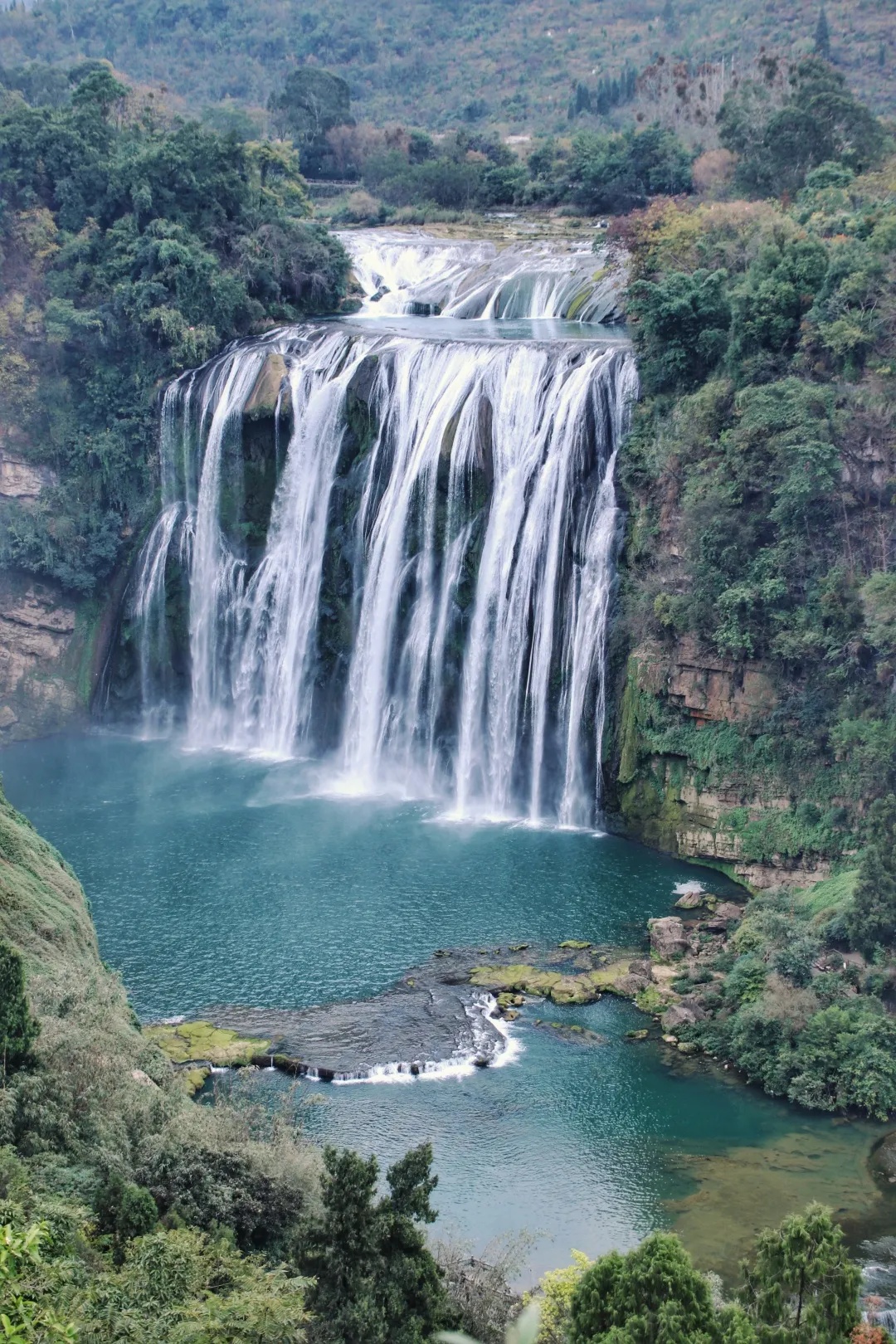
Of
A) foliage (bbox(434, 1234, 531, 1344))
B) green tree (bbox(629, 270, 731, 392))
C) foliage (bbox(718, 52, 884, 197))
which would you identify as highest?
foliage (bbox(718, 52, 884, 197))

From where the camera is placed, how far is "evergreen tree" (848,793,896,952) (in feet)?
85.9

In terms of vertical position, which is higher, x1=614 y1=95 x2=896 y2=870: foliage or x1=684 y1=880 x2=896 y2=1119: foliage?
x1=614 y1=95 x2=896 y2=870: foliage

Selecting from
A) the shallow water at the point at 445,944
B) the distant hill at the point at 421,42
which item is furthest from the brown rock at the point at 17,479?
the distant hill at the point at 421,42

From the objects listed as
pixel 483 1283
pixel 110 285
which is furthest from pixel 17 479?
pixel 483 1283

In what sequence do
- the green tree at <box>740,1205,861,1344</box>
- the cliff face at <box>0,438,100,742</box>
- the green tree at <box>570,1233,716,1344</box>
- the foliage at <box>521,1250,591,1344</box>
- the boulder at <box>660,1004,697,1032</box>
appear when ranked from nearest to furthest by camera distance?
the green tree at <box>570,1233,716,1344</box> → the green tree at <box>740,1205,861,1344</box> → the foliage at <box>521,1250,591,1344</box> → the boulder at <box>660,1004,697,1032</box> → the cliff face at <box>0,438,100,742</box>

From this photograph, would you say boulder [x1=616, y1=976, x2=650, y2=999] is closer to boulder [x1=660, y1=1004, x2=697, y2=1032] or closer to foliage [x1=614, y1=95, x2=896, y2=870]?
boulder [x1=660, y1=1004, x2=697, y2=1032]

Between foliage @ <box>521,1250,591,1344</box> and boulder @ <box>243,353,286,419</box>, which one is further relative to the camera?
boulder @ <box>243,353,286,419</box>

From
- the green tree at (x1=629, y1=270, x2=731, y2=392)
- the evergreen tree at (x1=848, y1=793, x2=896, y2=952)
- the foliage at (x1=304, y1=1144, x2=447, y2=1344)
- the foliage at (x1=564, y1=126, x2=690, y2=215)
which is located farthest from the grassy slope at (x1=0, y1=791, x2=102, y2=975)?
the foliage at (x1=564, y1=126, x2=690, y2=215)

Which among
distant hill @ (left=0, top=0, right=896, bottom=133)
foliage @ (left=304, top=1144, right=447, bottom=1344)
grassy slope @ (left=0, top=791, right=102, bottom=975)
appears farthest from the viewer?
distant hill @ (left=0, top=0, right=896, bottom=133)

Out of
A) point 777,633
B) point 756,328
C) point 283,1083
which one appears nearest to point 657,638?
point 777,633

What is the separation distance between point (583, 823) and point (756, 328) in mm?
11157

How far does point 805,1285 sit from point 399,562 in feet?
78.9

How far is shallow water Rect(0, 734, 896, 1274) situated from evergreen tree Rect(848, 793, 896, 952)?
3.60 meters

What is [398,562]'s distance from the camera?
37781 mm
